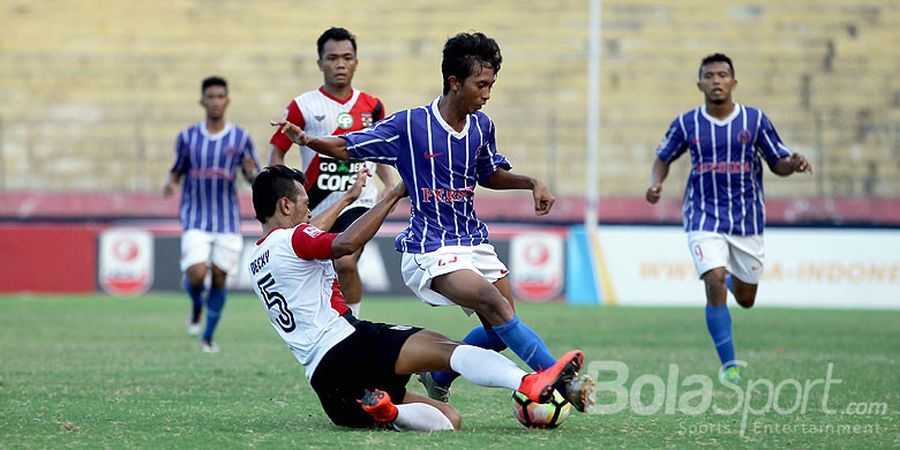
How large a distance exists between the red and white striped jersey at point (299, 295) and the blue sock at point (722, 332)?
406cm

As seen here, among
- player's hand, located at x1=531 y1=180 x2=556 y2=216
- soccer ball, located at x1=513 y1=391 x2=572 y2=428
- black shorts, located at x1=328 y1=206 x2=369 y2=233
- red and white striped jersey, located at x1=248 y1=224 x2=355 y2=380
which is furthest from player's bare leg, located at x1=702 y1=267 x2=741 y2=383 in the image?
red and white striped jersey, located at x1=248 y1=224 x2=355 y2=380

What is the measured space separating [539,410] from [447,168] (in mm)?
1383

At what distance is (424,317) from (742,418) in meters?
9.15

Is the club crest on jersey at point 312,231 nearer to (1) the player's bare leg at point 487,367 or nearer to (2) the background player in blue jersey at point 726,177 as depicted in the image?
(1) the player's bare leg at point 487,367

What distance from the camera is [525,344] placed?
634 centimetres

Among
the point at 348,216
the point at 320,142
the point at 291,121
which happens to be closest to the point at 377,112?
the point at 291,121

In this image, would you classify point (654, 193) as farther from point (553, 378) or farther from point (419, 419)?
point (553, 378)

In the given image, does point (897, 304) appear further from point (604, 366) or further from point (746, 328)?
point (604, 366)

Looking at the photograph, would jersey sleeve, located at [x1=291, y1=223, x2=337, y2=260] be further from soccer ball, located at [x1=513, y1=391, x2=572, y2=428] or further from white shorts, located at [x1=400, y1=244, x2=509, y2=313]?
soccer ball, located at [x1=513, y1=391, x2=572, y2=428]

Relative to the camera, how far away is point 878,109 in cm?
2506

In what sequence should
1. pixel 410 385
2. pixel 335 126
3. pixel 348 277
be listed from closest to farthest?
pixel 410 385
pixel 348 277
pixel 335 126

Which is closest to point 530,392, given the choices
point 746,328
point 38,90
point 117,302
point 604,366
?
point 604,366

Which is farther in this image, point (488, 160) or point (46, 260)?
point (46, 260)

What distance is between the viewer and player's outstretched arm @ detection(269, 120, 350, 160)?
6508 mm
